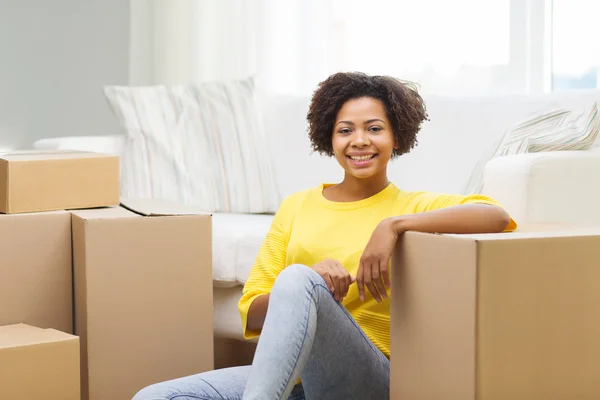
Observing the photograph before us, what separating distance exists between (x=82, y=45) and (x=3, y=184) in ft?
7.38

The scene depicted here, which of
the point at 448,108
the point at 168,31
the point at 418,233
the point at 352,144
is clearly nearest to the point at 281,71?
the point at 168,31

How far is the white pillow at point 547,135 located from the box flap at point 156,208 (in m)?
0.65

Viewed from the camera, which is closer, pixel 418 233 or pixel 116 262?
pixel 418 233

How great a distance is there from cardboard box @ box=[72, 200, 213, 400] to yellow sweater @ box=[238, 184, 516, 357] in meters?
0.33

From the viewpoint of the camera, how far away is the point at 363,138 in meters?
1.47

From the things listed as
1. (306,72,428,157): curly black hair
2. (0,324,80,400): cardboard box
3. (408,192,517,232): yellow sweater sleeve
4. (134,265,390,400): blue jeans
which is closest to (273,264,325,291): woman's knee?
(134,265,390,400): blue jeans

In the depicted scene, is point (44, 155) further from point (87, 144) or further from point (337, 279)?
point (337, 279)

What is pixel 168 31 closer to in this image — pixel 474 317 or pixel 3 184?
pixel 3 184

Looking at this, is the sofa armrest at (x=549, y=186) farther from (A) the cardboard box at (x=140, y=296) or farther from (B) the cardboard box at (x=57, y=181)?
(B) the cardboard box at (x=57, y=181)

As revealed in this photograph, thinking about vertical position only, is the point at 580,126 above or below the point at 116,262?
above

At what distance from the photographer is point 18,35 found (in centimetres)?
379

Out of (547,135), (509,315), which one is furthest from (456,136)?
(509,315)

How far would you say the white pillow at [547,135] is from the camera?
6.24 feet

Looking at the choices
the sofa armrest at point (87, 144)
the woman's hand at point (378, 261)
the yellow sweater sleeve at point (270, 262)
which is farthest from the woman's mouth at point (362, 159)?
the sofa armrest at point (87, 144)
